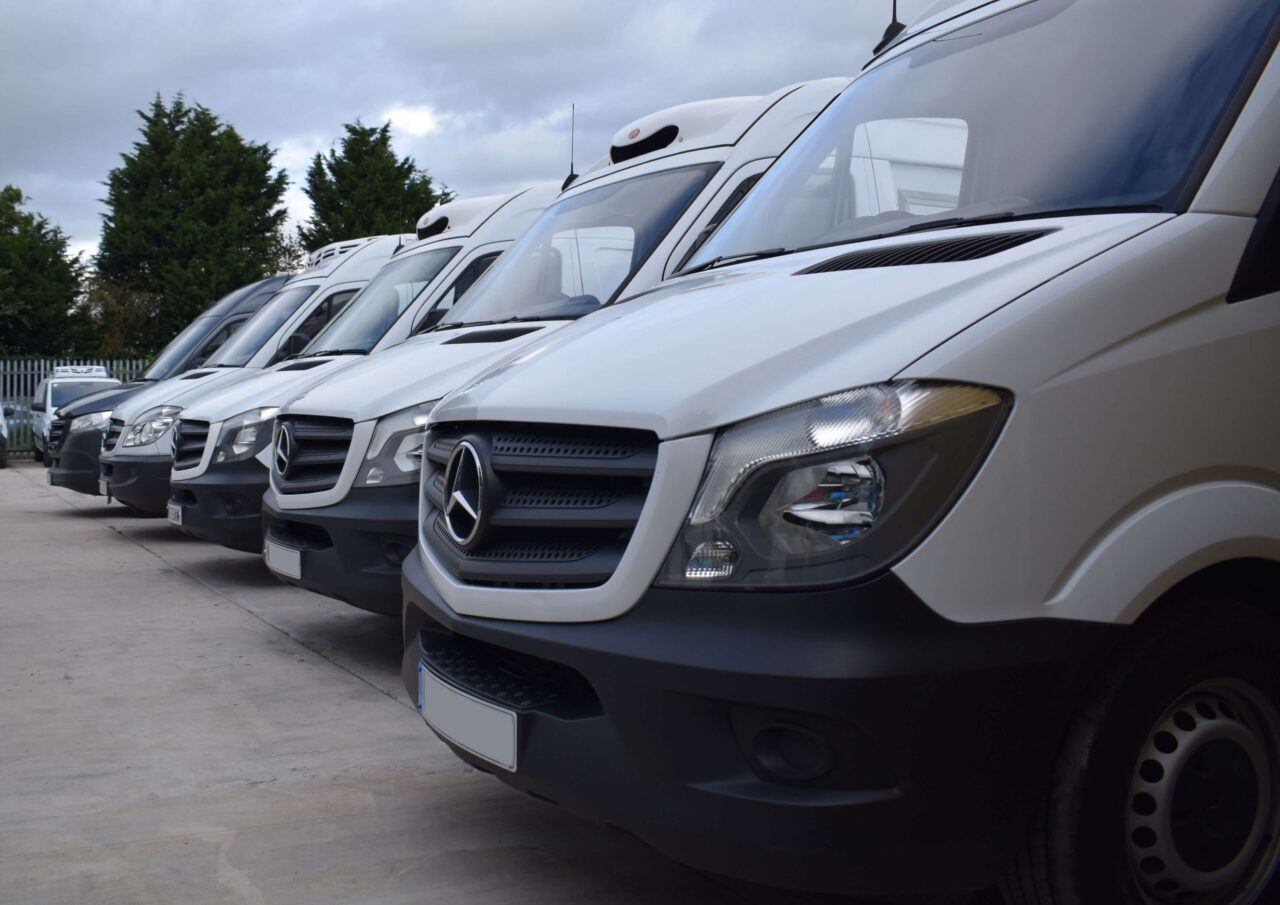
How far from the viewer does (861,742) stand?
2369 mm

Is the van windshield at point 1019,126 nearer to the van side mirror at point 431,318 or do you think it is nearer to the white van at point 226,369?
the van side mirror at point 431,318

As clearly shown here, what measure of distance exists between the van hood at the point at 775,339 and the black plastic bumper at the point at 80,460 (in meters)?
10.2

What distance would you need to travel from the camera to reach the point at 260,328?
457 inches

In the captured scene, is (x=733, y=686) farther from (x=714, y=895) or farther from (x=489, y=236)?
(x=489, y=236)

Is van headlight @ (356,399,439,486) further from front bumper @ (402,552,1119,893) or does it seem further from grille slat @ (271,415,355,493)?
front bumper @ (402,552,1119,893)

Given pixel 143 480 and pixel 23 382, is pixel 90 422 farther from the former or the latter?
pixel 23 382

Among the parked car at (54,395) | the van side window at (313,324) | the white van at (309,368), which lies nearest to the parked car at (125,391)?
the van side window at (313,324)

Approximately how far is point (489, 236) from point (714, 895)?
565 cm

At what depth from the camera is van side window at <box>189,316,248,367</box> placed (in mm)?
13070

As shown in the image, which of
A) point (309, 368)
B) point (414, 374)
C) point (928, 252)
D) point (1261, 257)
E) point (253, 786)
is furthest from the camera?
point (309, 368)

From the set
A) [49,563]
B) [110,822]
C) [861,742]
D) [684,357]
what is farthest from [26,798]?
[49,563]

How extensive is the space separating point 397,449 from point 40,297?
43.5m

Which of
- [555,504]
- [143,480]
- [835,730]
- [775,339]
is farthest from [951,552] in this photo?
[143,480]

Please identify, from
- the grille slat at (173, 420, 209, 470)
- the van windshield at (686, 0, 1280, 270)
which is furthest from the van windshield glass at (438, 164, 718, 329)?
the grille slat at (173, 420, 209, 470)
